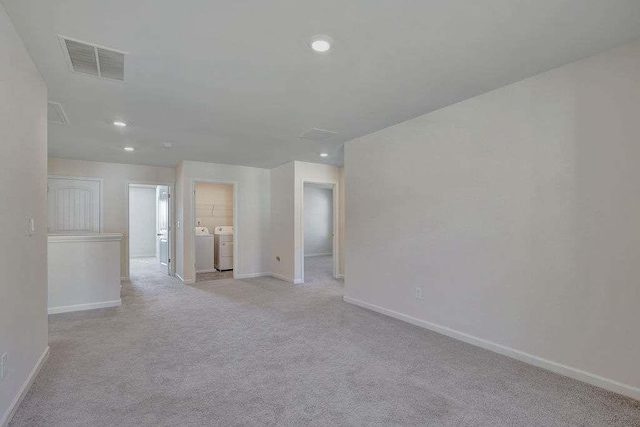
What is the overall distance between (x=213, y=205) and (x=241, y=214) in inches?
85.1

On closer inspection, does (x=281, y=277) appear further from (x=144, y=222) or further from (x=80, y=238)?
(x=144, y=222)

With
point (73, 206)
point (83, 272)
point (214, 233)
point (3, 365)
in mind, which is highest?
point (73, 206)

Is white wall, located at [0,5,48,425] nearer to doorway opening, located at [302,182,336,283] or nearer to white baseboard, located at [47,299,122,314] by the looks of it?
white baseboard, located at [47,299,122,314]

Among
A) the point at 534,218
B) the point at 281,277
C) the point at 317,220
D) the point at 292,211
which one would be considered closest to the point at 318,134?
the point at 292,211

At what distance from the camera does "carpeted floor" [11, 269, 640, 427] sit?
198cm

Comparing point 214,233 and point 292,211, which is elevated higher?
point 292,211

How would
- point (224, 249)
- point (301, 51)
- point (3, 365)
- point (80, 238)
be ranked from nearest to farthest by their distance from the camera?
point (3, 365)
point (301, 51)
point (80, 238)
point (224, 249)

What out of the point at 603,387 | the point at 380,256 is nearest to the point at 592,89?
the point at 603,387

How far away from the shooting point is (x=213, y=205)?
861cm

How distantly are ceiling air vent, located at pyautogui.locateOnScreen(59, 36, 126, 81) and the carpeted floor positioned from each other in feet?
7.74

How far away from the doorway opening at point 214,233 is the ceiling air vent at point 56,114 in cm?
304

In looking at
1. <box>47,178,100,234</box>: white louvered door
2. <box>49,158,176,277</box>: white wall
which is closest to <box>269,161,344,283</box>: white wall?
<box>49,158,176,277</box>: white wall

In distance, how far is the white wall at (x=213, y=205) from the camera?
8.45 meters

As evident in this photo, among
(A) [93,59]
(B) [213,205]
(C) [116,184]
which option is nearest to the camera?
(A) [93,59]
